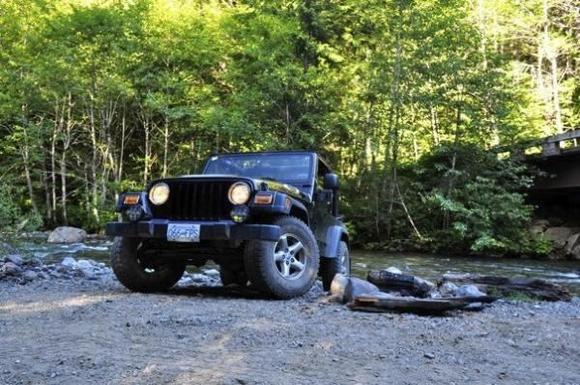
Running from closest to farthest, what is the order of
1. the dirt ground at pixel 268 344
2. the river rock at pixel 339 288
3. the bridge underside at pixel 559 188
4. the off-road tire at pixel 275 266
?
the dirt ground at pixel 268 344 → the off-road tire at pixel 275 266 → the river rock at pixel 339 288 → the bridge underside at pixel 559 188

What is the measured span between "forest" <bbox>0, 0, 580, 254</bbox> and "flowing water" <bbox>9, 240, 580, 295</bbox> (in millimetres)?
1710

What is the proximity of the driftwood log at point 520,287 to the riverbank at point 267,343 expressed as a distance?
194cm

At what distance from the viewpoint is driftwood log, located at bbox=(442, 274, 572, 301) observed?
313 inches

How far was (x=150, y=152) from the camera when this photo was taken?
26234 millimetres

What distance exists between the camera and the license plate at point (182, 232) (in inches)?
239

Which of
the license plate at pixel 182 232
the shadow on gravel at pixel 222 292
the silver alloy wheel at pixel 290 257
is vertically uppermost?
the license plate at pixel 182 232

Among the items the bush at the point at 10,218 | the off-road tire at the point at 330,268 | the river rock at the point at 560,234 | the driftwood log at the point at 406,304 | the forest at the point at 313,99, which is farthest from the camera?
the forest at the point at 313,99

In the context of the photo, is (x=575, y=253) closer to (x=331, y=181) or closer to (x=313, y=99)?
(x=313, y=99)

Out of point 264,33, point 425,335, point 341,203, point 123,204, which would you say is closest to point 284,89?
point 264,33

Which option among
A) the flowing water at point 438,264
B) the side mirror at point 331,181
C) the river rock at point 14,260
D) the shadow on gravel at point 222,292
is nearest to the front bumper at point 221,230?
the shadow on gravel at point 222,292

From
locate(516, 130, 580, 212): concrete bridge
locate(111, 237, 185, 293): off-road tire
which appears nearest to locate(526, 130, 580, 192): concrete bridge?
locate(516, 130, 580, 212): concrete bridge

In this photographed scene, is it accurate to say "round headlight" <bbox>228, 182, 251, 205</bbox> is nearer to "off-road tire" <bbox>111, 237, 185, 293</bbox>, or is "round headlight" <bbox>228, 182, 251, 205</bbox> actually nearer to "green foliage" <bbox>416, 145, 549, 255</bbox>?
"off-road tire" <bbox>111, 237, 185, 293</bbox>

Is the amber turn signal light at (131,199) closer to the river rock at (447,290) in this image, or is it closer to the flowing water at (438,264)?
the river rock at (447,290)

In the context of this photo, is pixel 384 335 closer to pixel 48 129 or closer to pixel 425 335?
pixel 425 335
